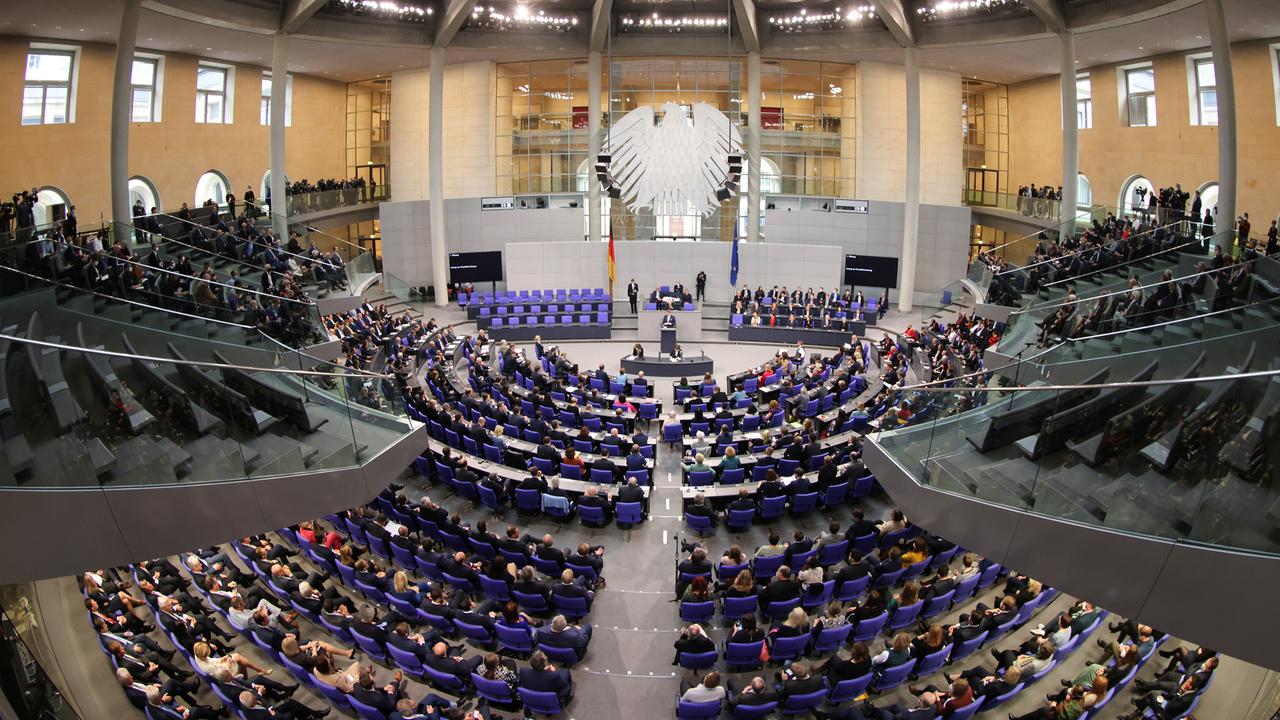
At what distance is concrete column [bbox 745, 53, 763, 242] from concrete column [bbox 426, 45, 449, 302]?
10912 millimetres

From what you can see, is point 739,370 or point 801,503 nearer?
point 801,503

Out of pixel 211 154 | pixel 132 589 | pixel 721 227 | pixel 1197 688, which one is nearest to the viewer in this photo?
pixel 1197 688

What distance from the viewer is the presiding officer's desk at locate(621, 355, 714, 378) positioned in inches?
852

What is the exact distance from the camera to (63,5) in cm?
1903

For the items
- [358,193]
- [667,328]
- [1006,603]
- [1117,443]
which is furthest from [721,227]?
[1117,443]

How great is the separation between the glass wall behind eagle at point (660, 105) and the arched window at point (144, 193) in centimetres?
1201

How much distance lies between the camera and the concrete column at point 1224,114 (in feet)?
59.4

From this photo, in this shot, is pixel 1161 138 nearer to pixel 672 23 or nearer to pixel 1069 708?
pixel 672 23

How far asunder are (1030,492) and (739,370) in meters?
15.3

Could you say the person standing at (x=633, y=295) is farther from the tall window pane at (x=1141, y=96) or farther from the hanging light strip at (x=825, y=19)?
the tall window pane at (x=1141, y=96)

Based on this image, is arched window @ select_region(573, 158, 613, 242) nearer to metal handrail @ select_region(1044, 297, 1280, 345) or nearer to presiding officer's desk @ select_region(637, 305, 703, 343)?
presiding officer's desk @ select_region(637, 305, 703, 343)

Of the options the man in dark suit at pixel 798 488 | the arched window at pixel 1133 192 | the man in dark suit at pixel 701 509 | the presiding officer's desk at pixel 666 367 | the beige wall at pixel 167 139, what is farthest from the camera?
the arched window at pixel 1133 192

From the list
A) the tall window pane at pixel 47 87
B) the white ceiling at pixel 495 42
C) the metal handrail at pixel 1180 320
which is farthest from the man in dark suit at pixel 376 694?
the tall window pane at pixel 47 87

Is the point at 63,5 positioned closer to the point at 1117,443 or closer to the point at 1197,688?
the point at 1117,443
